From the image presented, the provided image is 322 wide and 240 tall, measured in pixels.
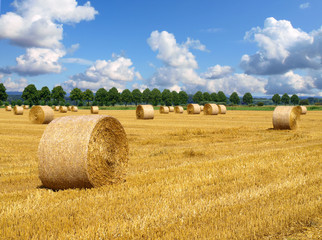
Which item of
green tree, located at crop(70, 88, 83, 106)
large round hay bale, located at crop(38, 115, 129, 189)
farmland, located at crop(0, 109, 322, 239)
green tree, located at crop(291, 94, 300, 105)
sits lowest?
farmland, located at crop(0, 109, 322, 239)

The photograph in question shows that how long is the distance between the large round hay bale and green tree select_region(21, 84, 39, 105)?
124903 mm

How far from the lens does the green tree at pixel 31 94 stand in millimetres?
123875

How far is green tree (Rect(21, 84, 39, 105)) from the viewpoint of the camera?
4877 inches

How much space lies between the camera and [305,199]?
6422 mm

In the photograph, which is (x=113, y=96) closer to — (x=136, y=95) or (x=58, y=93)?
(x=136, y=95)

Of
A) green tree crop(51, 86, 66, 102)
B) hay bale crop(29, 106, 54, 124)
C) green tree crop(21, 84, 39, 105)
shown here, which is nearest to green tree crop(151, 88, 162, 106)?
green tree crop(51, 86, 66, 102)

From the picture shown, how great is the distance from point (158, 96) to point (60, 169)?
15011 cm

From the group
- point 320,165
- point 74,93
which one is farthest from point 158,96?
point 320,165

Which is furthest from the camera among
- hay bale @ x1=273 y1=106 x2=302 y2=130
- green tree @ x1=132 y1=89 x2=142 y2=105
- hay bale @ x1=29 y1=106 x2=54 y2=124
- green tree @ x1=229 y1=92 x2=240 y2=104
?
green tree @ x1=229 y1=92 x2=240 y2=104

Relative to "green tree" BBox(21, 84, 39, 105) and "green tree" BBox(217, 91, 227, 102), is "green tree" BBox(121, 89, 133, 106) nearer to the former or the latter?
"green tree" BBox(21, 84, 39, 105)

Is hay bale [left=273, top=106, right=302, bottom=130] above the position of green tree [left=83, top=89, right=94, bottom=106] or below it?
below

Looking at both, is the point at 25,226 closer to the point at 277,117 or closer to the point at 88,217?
the point at 88,217

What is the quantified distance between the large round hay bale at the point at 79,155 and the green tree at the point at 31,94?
12490 centimetres

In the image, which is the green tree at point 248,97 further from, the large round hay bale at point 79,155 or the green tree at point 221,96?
the large round hay bale at point 79,155
